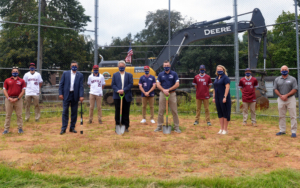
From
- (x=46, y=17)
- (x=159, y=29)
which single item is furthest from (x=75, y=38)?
(x=159, y=29)

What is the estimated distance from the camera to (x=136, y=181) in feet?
11.1

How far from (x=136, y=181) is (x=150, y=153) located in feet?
4.63

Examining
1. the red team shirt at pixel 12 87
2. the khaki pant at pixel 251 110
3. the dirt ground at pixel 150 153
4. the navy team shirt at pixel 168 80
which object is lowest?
the dirt ground at pixel 150 153

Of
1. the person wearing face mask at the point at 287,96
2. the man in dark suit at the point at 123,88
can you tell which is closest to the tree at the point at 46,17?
the man in dark suit at the point at 123,88

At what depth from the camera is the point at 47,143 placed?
562 cm

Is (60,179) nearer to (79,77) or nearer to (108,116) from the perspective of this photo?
(79,77)

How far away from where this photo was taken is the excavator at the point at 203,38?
1095 cm

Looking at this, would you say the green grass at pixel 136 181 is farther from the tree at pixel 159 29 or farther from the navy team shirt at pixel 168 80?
the tree at pixel 159 29

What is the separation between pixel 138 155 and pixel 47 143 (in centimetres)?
224

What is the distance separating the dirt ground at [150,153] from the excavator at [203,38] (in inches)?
195

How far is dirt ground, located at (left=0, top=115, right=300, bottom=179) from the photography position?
390cm

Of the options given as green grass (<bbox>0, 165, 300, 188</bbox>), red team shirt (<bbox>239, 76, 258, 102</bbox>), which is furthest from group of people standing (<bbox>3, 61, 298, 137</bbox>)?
green grass (<bbox>0, 165, 300, 188</bbox>)

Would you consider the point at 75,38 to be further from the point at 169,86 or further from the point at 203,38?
the point at 169,86

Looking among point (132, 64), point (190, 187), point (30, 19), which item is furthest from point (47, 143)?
point (30, 19)
